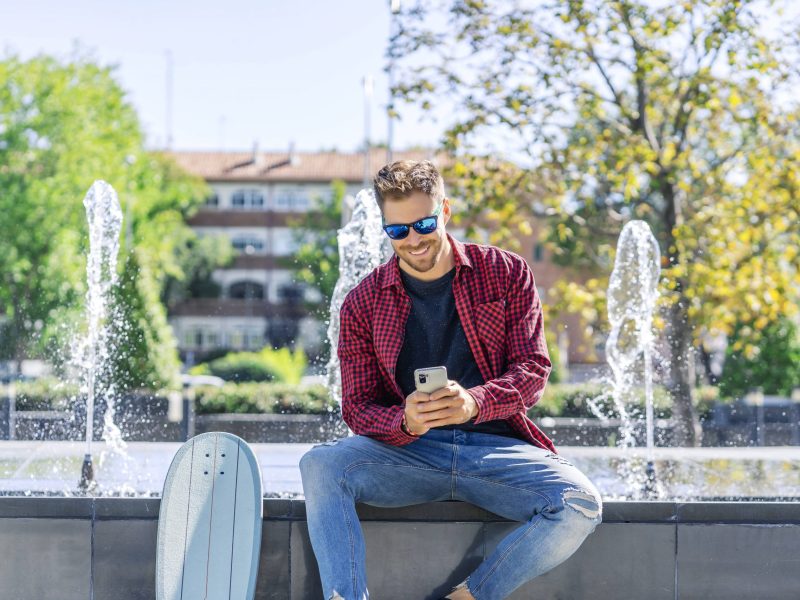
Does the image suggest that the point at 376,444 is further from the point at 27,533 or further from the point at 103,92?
the point at 103,92

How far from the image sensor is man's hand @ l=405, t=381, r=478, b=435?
3082 mm

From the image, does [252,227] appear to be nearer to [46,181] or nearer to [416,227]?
[46,181]

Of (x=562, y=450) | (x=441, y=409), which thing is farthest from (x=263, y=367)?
(x=441, y=409)

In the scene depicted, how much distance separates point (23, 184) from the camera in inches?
1058

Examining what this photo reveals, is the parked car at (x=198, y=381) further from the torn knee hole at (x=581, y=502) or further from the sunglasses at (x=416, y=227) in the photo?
the torn knee hole at (x=581, y=502)

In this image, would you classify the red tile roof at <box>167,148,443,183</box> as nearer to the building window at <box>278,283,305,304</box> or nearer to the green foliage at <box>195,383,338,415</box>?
the building window at <box>278,283,305,304</box>

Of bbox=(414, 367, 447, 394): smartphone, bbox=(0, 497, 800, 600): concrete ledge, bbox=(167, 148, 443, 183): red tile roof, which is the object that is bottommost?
bbox=(0, 497, 800, 600): concrete ledge

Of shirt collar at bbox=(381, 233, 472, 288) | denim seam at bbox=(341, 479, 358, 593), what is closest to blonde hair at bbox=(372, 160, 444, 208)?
shirt collar at bbox=(381, 233, 472, 288)

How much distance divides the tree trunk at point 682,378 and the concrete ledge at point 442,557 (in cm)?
608

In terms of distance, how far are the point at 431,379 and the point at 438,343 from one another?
505 millimetres

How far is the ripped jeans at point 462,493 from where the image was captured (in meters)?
3.20

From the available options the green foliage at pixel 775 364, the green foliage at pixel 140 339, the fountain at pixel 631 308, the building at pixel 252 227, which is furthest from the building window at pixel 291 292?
the fountain at pixel 631 308

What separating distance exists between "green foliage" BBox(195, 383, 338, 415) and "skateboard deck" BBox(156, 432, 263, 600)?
431 inches

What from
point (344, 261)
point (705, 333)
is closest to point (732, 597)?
point (344, 261)
